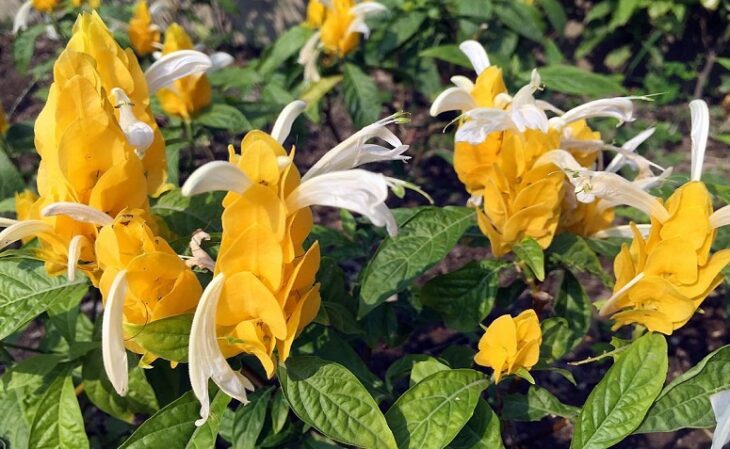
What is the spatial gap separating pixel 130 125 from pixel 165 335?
0.33 m

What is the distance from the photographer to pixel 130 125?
3.36ft

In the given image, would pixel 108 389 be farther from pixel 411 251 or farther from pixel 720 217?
pixel 720 217

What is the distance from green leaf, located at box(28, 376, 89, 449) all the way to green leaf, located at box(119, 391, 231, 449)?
0.81 ft

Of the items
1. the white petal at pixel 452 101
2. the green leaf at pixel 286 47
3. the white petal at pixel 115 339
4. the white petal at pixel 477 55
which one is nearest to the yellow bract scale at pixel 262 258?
the white petal at pixel 115 339

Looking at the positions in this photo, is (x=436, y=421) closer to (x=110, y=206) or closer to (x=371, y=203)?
(x=371, y=203)

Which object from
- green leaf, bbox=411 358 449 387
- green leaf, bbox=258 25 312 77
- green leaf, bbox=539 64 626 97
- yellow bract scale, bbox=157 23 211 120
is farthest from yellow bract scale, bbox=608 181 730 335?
green leaf, bbox=258 25 312 77

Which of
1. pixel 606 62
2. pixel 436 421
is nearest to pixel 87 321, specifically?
pixel 436 421

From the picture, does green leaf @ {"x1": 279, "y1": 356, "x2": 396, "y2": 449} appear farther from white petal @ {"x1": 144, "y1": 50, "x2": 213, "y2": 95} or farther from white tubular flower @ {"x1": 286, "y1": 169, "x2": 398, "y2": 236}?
white petal @ {"x1": 144, "y1": 50, "x2": 213, "y2": 95}

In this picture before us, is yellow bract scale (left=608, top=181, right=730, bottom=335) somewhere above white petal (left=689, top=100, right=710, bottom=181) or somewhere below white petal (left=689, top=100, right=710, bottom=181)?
below

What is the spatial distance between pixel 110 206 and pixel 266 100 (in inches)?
65.0

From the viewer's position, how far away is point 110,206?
97cm

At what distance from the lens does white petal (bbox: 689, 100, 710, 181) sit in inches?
42.6

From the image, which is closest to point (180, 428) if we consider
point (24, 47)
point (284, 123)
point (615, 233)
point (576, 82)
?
point (284, 123)

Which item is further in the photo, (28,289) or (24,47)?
(24,47)
